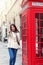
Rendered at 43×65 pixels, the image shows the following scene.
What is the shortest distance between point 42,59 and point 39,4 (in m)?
1.66

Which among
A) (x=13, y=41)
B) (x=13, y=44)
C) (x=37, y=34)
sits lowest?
(x=13, y=44)

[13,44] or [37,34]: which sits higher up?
[37,34]

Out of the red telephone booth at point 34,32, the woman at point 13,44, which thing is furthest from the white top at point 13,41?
the red telephone booth at point 34,32

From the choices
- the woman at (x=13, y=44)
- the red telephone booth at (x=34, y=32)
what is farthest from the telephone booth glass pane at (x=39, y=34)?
the woman at (x=13, y=44)

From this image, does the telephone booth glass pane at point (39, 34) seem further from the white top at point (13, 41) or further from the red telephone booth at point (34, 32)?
the white top at point (13, 41)

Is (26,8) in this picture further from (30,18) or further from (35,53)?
(35,53)

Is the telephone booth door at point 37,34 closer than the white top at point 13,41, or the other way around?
the telephone booth door at point 37,34

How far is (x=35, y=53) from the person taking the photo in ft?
25.5

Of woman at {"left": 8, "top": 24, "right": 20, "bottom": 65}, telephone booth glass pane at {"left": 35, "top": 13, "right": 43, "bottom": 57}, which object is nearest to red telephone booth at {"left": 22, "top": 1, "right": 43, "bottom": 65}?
telephone booth glass pane at {"left": 35, "top": 13, "right": 43, "bottom": 57}

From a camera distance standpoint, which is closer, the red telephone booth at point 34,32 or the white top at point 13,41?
the red telephone booth at point 34,32

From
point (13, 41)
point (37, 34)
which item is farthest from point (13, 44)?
point (37, 34)

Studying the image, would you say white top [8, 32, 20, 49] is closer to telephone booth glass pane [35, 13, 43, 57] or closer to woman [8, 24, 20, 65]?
woman [8, 24, 20, 65]

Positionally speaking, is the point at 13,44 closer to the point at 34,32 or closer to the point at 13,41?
the point at 13,41

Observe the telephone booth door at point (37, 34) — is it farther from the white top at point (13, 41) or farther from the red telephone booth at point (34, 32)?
the white top at point (13, 41)
